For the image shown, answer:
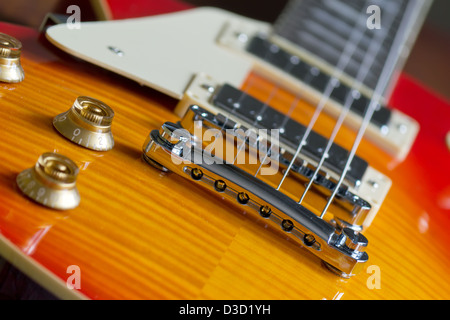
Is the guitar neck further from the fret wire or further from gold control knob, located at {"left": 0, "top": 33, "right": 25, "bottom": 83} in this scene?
gold control knob, located at {"left": 0, "top": 33, "right": 25, "bottom": 83}

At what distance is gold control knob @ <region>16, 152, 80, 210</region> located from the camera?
58cm

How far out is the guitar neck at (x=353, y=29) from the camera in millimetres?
1345

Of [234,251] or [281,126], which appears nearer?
[234,251]

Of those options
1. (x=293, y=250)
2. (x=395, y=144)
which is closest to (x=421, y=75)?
(x=395, y=144)

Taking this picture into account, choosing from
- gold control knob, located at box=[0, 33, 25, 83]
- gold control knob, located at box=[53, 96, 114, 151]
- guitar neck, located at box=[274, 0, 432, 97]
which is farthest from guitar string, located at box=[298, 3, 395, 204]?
gold control knob, located at box=[0, 33, 25, 83]

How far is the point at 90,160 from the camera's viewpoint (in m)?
0.69

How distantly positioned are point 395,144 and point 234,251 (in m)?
0.60

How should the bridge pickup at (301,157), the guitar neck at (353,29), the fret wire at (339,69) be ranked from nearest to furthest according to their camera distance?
the bridge pickup at (301,157) → the fret wire at (339,69) → the guitar neck at (353,29)

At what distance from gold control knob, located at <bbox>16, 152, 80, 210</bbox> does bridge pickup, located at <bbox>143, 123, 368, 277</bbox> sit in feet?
0.48

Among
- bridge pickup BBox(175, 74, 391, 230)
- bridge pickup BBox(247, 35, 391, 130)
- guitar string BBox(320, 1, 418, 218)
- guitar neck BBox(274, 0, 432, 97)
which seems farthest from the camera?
guitar neck BBox(274, 0, 432, 97)

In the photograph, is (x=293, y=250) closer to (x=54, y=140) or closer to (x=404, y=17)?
(x=54, y=140)

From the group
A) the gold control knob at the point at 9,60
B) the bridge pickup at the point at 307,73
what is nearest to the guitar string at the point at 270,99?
the bridge pickup at the point at 307,73

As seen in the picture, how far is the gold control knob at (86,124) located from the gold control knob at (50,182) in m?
0.10

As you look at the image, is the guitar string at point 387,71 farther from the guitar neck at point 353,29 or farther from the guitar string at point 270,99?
the guitar string at point 270,99
